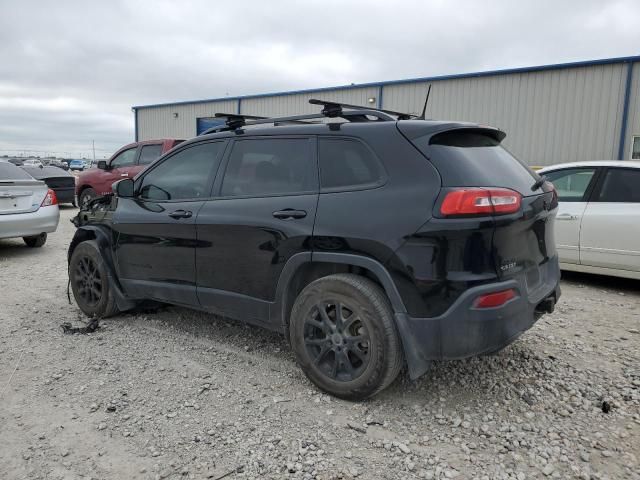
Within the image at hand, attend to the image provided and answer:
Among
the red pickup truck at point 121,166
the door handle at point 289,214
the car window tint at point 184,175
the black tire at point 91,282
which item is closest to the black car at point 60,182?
the red pickup truck at point 121,166

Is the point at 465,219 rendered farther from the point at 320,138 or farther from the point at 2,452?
the point at 2,452

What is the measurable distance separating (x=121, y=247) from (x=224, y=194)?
1.32 m

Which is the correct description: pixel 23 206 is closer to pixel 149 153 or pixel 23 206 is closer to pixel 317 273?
pixel 149 153

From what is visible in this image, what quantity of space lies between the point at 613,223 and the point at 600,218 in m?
0.15

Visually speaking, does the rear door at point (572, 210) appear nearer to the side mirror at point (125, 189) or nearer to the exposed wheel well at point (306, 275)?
the exposed wheel well at point (306, 275)

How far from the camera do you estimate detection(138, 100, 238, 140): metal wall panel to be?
21.3 meters

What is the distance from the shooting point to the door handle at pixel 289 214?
10.5 feet

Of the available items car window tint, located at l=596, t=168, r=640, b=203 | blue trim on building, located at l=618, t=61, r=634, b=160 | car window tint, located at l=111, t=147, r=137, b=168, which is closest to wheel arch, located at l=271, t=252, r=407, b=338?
car window tint, located at l=596, t=168, r=640, b=203

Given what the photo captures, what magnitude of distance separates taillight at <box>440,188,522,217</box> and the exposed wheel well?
2.17 ft

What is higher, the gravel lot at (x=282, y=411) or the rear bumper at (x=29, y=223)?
the rear bumper at (x=29, y=223)

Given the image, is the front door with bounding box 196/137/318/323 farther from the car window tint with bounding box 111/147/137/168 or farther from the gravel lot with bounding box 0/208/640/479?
the car window tint with bounding box 111/147/137/168

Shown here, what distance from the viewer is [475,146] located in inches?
121

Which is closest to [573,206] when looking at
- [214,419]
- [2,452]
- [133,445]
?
[214,419]

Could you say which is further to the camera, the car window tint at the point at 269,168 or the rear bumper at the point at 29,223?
the rear bumper at the point at 29,223
